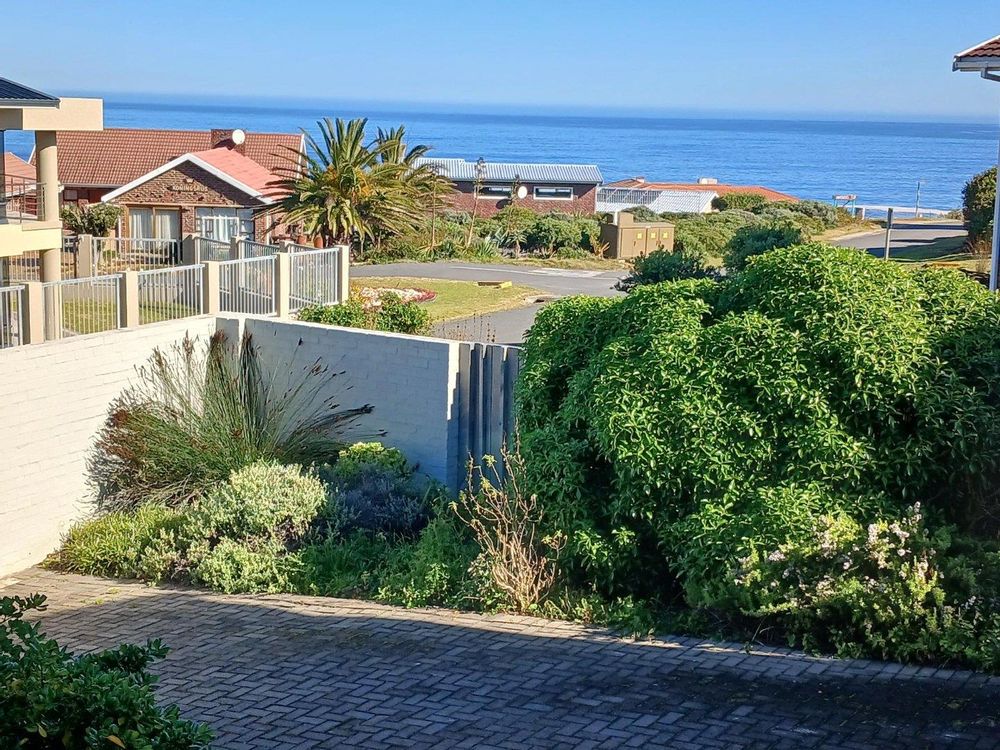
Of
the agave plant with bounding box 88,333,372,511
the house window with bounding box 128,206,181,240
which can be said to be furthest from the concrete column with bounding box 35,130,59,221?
the house window with bounding box 128,206,181,240

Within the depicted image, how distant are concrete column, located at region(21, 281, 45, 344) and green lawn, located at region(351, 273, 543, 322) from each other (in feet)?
45.2

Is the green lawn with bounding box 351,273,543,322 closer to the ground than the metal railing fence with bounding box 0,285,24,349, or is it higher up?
closer to the ground

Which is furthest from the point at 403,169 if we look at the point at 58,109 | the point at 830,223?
the point at 830,223

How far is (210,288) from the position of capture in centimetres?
1502

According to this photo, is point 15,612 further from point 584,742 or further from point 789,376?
point 789,376

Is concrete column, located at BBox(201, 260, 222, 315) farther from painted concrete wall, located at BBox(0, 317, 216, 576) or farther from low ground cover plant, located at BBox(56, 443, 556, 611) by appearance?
low ground cover plant, located at BBox(56, 443, 556, 611)

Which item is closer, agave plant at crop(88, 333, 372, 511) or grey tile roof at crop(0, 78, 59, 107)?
agave plant at crop(88, 333, 372, 511)

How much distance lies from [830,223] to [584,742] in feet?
181

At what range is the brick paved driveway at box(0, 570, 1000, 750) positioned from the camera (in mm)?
6980

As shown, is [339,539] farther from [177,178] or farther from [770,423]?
[177,178]

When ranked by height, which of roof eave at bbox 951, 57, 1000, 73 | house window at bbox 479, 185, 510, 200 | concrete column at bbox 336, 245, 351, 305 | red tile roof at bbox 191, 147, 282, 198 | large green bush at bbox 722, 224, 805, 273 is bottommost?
concrete column at bbox 336, 245, 351, 305

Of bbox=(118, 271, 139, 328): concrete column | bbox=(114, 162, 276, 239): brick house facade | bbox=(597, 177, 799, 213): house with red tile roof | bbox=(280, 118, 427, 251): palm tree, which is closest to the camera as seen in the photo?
bbox=(118, 271, 139, 328): concrete column

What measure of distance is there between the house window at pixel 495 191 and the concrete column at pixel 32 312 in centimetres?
5529

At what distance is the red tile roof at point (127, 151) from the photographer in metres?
49.6
